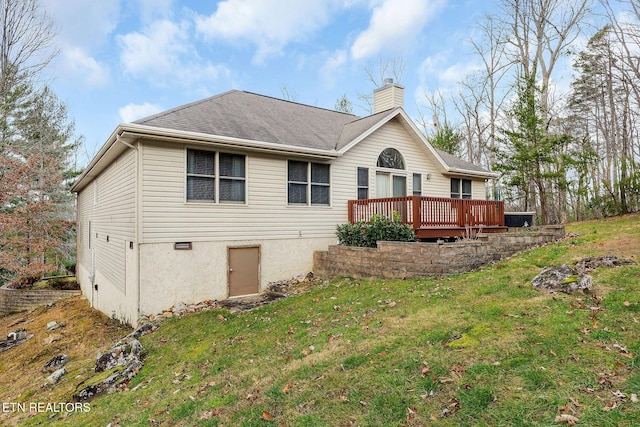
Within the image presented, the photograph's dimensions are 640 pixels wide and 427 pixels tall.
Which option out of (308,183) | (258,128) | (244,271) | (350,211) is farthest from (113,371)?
(350,211)

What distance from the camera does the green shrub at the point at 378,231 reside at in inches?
389

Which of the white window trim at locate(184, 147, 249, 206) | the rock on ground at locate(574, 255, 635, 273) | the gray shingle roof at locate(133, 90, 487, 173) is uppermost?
the gray shingle roof at locate(133, 90, 487, 173)

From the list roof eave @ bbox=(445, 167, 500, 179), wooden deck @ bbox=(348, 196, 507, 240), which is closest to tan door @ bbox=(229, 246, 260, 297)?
wooden deck @ bbox=(348, 196, 507, 240)

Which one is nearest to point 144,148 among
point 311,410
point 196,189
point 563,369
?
point 196,189

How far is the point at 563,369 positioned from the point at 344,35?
959 inches

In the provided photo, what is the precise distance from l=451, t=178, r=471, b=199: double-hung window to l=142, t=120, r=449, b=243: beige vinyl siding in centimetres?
160

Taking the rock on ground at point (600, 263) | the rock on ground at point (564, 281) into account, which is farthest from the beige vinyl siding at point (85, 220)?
the rock on ground at point (600, 263)

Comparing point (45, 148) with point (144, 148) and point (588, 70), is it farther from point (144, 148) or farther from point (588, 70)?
point (588, 70)

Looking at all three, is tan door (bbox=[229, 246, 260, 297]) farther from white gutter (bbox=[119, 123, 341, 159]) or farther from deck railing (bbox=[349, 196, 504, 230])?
deck railing (bbox=[349, 196, 504, 230])

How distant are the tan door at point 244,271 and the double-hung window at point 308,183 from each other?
201cm

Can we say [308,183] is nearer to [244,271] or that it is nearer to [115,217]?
[244,271]

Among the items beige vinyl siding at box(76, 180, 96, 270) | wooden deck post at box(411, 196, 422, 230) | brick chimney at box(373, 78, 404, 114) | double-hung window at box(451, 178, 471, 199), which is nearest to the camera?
wooden deck post at box(411, 196, 422, 230)

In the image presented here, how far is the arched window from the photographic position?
12789mm

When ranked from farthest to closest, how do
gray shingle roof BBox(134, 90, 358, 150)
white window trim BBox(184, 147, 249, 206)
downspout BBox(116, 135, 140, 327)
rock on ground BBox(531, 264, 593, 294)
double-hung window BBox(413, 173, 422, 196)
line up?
double-hung window BBox(413, 173, 422, 196), gray shingle roof BBox(134, 90, 358, 150), white window trim BBox(184, 147, 249, 206), downspout BBox(116, 135, 140, 327), rock on ground BBox(531, 264, 593, 294)
